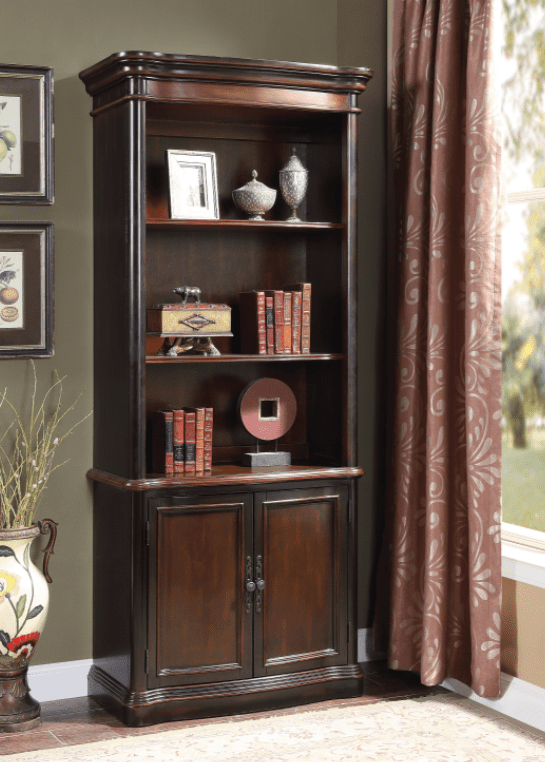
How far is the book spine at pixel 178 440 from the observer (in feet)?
11.2

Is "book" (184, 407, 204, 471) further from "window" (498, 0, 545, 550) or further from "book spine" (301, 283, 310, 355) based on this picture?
"window" (498, 0, 545, 550)

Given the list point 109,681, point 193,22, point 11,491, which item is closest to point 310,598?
point 109,681

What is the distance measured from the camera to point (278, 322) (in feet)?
11.6

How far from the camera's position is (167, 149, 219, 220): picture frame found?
346cm

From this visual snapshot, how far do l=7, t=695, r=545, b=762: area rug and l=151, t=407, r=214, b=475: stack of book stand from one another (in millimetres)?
880

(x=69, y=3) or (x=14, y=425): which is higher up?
(x=69, y=3)

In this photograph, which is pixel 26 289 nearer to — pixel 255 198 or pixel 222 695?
pixel 255 198

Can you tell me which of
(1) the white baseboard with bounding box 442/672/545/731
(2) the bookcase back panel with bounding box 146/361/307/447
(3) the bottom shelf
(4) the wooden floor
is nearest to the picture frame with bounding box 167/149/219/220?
(2) the bookcase back panel with bounding box 146/361/307/447

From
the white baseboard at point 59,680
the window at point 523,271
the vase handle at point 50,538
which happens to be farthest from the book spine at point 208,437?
the window at point 523,271

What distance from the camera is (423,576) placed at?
3611mm

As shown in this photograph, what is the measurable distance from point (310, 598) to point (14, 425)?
1.23m

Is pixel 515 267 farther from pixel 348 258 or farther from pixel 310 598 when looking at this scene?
pixel 310 598

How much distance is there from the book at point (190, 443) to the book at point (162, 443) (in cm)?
6

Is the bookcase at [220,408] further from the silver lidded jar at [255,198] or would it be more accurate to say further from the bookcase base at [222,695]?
the silver lidded jar at [255,198]
